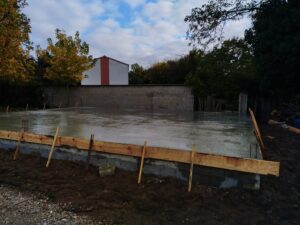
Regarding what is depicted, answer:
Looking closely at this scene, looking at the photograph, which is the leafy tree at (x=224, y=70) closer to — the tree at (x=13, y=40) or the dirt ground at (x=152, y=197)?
the tree at (x=13, y=40)

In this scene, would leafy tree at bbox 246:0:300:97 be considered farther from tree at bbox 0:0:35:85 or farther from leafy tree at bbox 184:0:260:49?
tree at bbox 0:0:35:85

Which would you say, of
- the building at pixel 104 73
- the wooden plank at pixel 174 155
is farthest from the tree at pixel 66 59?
the wooden plank at pixel 174 155

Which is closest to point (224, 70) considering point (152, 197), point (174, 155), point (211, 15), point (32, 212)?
point (211, 15)

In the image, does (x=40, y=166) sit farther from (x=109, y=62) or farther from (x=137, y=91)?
(x=109, y=62)

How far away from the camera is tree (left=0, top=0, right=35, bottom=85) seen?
43.4 ft

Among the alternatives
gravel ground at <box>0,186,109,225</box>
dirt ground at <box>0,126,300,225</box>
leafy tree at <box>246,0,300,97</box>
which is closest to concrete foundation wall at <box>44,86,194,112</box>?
leafy tree at <box>246,0,300,97</box>

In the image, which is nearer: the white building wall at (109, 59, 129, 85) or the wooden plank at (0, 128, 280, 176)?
the wooden plank at (0, 128, 280, 176)

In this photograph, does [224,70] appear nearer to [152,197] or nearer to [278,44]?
[278,44]

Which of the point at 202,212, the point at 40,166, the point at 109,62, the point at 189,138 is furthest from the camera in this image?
the point at 109,62

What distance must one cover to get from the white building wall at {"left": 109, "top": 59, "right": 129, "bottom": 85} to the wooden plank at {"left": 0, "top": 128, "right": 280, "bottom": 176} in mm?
22344

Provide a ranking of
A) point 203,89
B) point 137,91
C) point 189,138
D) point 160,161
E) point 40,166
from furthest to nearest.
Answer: point 137,91 → point 203,89 → point 189,138 → point 40,166 → point 160,161

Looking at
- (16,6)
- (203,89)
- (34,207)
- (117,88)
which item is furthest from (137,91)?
(34,207)

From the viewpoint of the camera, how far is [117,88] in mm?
17797

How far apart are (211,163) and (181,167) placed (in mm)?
480
